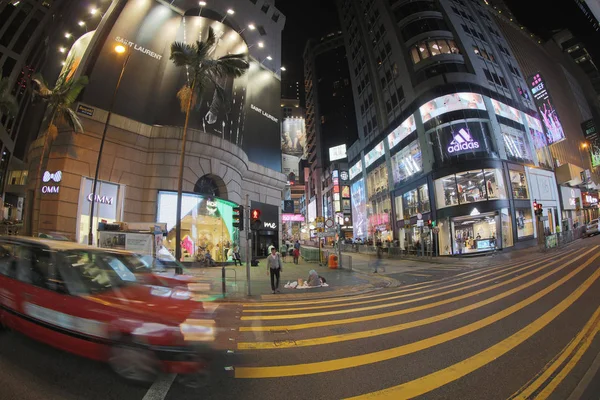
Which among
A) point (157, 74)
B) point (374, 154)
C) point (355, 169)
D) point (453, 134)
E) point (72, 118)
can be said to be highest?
point (157, 74)

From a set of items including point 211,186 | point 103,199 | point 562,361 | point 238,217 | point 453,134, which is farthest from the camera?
point 453,134

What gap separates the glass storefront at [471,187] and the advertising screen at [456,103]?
25.5ft

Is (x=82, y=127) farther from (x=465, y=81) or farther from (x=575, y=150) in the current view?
(x=575, y=150)

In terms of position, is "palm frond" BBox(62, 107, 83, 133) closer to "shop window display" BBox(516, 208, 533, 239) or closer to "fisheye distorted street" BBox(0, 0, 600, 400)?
"fisheye distorted street" BBox(0, 0, 600, 400)

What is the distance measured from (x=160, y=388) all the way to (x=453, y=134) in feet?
111

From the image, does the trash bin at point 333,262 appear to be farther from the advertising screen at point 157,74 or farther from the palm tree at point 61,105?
the palm tree at point 61,105

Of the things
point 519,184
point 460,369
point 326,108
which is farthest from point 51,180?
point 326,108

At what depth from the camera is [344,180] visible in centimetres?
6969

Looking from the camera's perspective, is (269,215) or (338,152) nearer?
(269,215)

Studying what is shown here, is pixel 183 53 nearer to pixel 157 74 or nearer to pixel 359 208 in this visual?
pixel 157 74

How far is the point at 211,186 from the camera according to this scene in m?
24.0

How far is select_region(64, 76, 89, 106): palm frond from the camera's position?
18.0m

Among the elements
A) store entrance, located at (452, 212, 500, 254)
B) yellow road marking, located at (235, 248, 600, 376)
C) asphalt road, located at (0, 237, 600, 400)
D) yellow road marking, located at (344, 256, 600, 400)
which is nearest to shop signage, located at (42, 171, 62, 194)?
asphalt road, located at (0, 237, 600, 400)

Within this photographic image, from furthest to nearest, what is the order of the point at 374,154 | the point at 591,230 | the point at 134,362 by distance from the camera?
the point at 374,154 → the point at 591,230 → the point at 134,362
